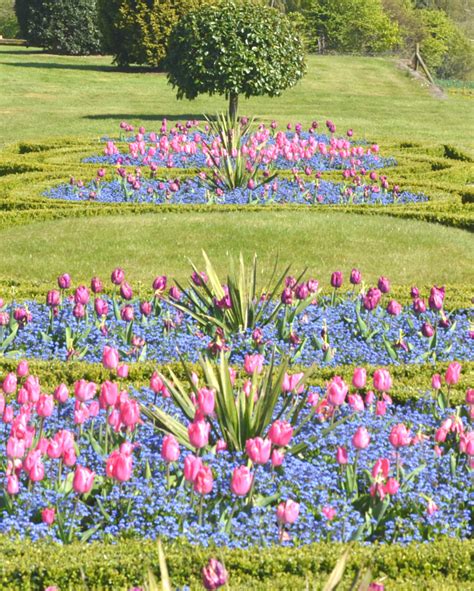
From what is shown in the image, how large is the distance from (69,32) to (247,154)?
1273 inches

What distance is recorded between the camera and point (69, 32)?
44469 millimetres

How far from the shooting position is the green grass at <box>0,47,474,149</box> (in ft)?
83.8

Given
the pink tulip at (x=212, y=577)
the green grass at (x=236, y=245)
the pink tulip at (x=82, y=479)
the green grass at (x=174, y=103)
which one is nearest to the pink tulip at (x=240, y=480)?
the pink tulip at (x=82, y=479)

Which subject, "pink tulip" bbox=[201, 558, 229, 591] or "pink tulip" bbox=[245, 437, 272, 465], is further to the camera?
"pink tulip" bbox=[245, 437, 272, 465]

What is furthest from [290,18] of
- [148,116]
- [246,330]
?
[246,330]

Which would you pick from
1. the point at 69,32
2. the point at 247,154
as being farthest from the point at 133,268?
the point at 69,32

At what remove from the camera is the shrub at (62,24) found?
140 feet

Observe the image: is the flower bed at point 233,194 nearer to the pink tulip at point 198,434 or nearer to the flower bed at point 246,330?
the flower bed at point 246,330

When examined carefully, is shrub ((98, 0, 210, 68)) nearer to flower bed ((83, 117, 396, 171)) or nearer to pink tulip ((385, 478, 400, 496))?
→ flower bed ((83, 117, 396, 171))

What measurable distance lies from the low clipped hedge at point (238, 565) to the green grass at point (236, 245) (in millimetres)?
5485

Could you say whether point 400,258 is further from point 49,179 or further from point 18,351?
point 49,179

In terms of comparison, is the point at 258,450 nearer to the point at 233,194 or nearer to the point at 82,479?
the point at 82,479

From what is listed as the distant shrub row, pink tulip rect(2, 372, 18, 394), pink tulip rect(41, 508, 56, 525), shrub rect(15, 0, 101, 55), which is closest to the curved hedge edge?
pink tulip rect(2, 372, 18, 394)

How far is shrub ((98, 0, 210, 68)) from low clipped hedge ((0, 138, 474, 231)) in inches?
582
